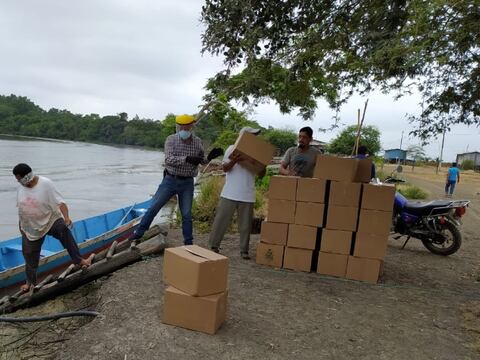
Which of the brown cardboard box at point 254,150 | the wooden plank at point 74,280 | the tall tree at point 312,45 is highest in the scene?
the tall tree at point 312,45

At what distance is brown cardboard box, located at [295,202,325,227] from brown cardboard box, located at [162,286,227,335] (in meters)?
2.08

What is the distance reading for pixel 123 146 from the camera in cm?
10288

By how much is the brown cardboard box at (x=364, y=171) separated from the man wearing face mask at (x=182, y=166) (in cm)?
190

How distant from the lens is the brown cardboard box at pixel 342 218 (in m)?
5.44

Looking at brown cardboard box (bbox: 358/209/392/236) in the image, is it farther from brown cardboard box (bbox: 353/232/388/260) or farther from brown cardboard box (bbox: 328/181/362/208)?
brown cardboard box (bbox: 328/181/362/208)

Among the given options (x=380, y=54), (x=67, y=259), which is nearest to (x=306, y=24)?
(x=380, y=54)

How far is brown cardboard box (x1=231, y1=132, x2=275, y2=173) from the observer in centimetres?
551

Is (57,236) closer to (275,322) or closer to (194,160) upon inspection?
(194,160)

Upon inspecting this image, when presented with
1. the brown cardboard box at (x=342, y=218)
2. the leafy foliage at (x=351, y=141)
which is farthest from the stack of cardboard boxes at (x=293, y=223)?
the leafy foliage at (x=351, y=141)

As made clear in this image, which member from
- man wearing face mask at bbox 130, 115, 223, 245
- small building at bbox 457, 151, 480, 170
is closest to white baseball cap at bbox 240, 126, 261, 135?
man wearing face mask at bbox 130, 115, 223, 245

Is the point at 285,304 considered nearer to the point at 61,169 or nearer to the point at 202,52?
the point at 202,52

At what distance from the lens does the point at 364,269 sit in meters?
5.46

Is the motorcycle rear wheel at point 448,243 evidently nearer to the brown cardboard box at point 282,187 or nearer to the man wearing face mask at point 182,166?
the brown cardboard box at point 282,187

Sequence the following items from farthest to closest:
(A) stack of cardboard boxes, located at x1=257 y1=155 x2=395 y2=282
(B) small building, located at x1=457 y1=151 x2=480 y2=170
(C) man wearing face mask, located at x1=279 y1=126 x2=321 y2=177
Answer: (B) small building, located at x1=457 y1=151 x2=480 y2=170 < (C) man wearing face mask, located at x1=279 y1=126 x2=321 y2=177 < (A) stack of cardboard boxes, located at x1=257 y1=155 x2=395 y2=282
